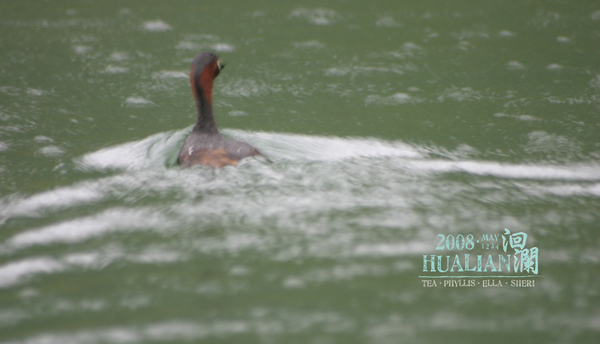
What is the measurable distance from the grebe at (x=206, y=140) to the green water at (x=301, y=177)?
0.33 feet

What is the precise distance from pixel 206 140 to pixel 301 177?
0.59 meters

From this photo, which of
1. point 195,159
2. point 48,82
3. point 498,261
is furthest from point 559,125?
point 48,82

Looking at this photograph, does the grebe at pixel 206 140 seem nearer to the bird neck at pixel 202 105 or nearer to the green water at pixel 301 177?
the bird neck at pixel 202 105

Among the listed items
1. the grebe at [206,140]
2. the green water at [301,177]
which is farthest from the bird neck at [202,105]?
the green water at [301,177]

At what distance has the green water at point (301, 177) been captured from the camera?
200cm

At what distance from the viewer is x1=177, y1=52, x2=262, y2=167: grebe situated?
2961mm

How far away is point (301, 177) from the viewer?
2930 mm

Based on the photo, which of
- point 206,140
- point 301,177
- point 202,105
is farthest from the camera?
point 202,105

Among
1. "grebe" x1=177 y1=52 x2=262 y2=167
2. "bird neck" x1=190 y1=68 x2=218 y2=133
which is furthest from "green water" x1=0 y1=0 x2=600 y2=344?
"bird neck" x1=190 y1=68 x2=218 y2=133

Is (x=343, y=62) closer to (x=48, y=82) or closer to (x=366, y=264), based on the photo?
(x=48, y=82)

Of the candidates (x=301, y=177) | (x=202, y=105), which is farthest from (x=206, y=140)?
(x=301, y=177)

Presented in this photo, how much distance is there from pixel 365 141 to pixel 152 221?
1.47 m

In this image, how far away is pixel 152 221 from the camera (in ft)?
8.38

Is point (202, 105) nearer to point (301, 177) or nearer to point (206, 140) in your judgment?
point (206, 140)
